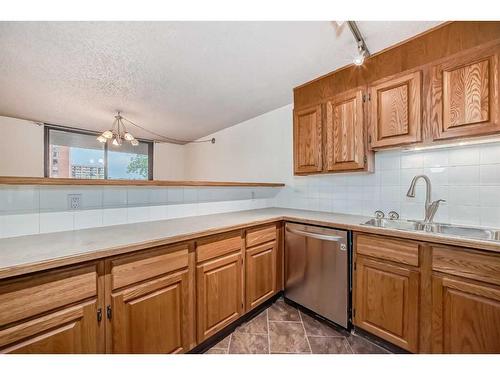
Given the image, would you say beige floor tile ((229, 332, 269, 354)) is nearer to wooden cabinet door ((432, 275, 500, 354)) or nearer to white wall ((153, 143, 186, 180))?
wooden cabinet door ((432, 275, 500, 354))

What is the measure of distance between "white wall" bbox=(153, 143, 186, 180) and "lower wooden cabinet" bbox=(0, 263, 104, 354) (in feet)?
14.2

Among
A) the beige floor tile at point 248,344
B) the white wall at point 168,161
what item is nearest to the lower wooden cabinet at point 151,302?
the beige floor tile at point 248,344

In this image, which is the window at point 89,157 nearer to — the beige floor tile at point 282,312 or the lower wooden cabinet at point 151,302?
the lower wooden cabinet at point 151,302

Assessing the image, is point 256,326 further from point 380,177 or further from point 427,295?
point 380,177

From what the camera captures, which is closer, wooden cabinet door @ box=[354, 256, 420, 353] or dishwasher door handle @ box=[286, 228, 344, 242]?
wooden cabinet door @ box=[354, 256, 420, 353]

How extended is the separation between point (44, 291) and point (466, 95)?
2.35 meters

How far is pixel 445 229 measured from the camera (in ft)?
5.18

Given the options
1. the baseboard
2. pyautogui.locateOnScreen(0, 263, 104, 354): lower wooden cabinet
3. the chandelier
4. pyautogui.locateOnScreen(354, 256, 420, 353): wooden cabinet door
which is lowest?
the baseboard

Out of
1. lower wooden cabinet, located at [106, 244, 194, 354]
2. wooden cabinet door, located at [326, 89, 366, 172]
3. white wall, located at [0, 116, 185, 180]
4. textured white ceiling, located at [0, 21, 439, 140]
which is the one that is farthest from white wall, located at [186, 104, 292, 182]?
white wall, located at [0, 116, 185, 180]

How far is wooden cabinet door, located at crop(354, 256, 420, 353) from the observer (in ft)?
4.24

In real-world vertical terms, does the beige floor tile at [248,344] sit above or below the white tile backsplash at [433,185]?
below

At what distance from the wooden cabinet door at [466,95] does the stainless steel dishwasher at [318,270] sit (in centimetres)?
96

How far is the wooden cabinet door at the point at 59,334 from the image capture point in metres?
0.78
